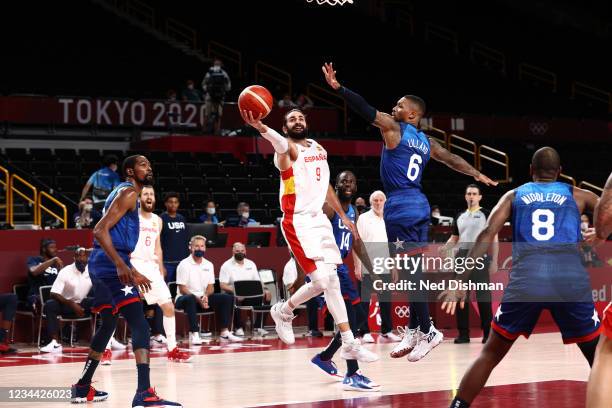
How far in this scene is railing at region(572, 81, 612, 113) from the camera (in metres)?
33.5

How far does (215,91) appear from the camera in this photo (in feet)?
78.9

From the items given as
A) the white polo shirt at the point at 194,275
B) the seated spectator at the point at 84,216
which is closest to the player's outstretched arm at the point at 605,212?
the white polo shirt at the point at 194,275

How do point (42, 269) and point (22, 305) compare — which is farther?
point (22, 305)

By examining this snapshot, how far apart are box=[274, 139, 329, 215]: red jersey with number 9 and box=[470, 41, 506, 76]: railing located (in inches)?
1045

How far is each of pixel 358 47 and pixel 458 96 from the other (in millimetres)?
3894

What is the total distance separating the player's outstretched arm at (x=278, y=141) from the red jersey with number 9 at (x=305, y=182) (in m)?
0.07

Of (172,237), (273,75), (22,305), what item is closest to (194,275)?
(172,237)

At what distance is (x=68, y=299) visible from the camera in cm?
1446

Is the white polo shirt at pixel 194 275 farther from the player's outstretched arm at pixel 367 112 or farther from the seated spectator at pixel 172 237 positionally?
the player's outstretched arm at pixel 367 112

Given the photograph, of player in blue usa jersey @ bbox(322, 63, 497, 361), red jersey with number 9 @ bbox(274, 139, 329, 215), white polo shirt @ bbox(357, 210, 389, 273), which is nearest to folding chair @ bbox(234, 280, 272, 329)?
white polo shirt @ bbox(357, 210, 389, 273)

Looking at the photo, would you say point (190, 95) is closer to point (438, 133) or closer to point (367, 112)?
point (438, 133)

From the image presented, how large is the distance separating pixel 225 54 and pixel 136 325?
947 inches

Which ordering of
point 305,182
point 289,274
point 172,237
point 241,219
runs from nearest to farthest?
point 305,182
point 172,237
point 289,274
point 241,219

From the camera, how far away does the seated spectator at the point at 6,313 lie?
14047 mm
